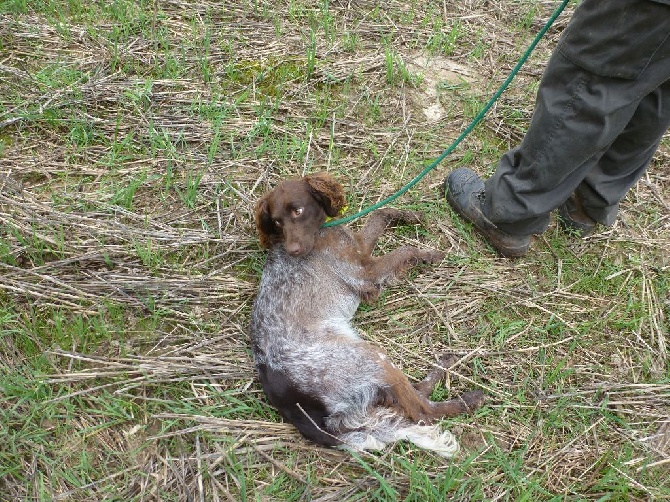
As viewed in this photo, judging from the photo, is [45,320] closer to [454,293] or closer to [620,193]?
[454,293]

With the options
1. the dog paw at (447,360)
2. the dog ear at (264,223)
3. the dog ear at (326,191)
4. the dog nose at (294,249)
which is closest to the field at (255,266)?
the dog paw at (447,360)

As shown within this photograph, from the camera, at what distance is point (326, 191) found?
3.75 m

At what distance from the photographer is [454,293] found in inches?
154

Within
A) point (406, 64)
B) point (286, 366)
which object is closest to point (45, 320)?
point (286, 366)

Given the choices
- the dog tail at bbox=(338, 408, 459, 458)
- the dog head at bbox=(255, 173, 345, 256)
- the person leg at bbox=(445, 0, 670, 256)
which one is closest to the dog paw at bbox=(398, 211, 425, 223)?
the person leg at bbox=(445, 0, 670, 256)

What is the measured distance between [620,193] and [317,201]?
2.22 metres

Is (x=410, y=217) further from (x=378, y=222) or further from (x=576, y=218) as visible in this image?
(x=576, y=218)

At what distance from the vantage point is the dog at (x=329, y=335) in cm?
316

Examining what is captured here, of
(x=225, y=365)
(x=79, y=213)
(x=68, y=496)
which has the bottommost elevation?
(x=68, y=496)

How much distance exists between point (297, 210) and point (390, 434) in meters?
1.55

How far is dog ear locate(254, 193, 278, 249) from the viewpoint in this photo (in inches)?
148

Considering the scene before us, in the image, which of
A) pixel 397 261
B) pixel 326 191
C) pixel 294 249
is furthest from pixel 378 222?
pixel 294 249

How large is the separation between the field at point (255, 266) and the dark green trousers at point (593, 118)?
0.47 meters

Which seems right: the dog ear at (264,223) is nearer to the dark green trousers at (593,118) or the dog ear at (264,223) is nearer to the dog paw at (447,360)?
the dog paw at (447,360)
